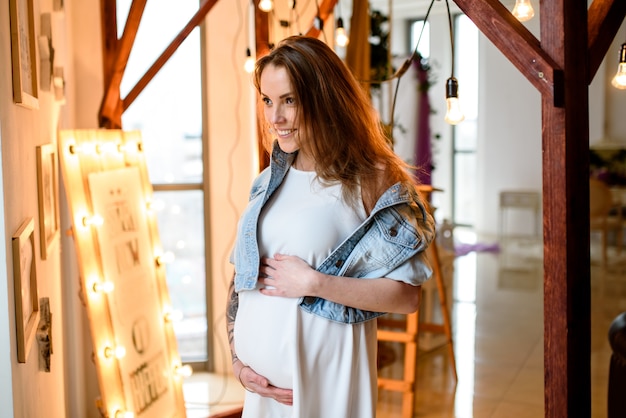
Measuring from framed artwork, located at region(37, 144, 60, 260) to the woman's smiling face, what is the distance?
0.92m

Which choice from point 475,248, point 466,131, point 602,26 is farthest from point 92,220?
point 466,131

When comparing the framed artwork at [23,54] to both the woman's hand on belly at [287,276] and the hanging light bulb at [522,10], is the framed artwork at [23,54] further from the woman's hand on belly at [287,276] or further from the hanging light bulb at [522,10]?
the hanging light bulb at [522,10]

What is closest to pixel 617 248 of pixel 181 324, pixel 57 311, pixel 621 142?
pixel 621 142

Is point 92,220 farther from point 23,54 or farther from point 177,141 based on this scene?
point 177,141

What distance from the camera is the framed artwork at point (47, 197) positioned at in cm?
238

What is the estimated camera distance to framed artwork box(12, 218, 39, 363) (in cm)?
178

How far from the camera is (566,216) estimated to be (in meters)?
2.01

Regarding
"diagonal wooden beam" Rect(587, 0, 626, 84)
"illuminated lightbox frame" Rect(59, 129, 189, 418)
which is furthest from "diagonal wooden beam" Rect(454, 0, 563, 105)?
"illuminated lightbox frame" Rect(59, 129, 189, 418)

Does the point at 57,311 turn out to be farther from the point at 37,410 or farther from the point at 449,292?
the point at 449,292

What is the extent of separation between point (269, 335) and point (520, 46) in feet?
3.27

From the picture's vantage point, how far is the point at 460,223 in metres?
11.0

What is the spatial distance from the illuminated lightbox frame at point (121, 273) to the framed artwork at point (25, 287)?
0.85 m

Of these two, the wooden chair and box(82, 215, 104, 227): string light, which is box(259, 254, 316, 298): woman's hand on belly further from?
the wooden chair

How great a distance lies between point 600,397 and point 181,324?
2.52 meters
